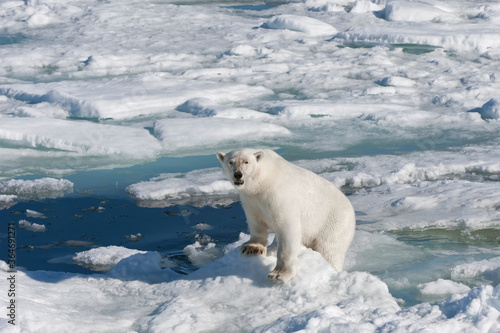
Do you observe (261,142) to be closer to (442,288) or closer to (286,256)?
(442,288)

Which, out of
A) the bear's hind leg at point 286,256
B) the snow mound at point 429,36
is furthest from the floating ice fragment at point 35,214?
the snow mound at point 429,36

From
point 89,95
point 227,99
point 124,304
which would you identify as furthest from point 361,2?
point 124,304

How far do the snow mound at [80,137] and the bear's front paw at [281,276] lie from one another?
3609mm

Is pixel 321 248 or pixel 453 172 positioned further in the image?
pixel 453 172

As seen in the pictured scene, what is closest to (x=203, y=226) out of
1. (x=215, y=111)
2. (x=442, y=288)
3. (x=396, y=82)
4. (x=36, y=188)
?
(x=36, y=188)

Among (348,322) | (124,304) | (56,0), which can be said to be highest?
(348,322)

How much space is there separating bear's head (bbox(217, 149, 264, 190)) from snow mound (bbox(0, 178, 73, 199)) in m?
2.81

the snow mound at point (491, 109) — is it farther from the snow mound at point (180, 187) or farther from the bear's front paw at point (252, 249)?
the bear's front paw at point (252, 249)

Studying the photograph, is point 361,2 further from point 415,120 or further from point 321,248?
point 321,248

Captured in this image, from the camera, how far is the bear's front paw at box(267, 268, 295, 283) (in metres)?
3.29

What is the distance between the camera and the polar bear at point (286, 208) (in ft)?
11.0

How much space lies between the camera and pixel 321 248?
12.2 ft

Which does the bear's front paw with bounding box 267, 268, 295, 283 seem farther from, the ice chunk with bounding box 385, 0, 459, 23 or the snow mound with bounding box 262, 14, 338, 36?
the ice chunk with bounding box 385, 0, 459, 23

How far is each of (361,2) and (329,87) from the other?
6.19m
